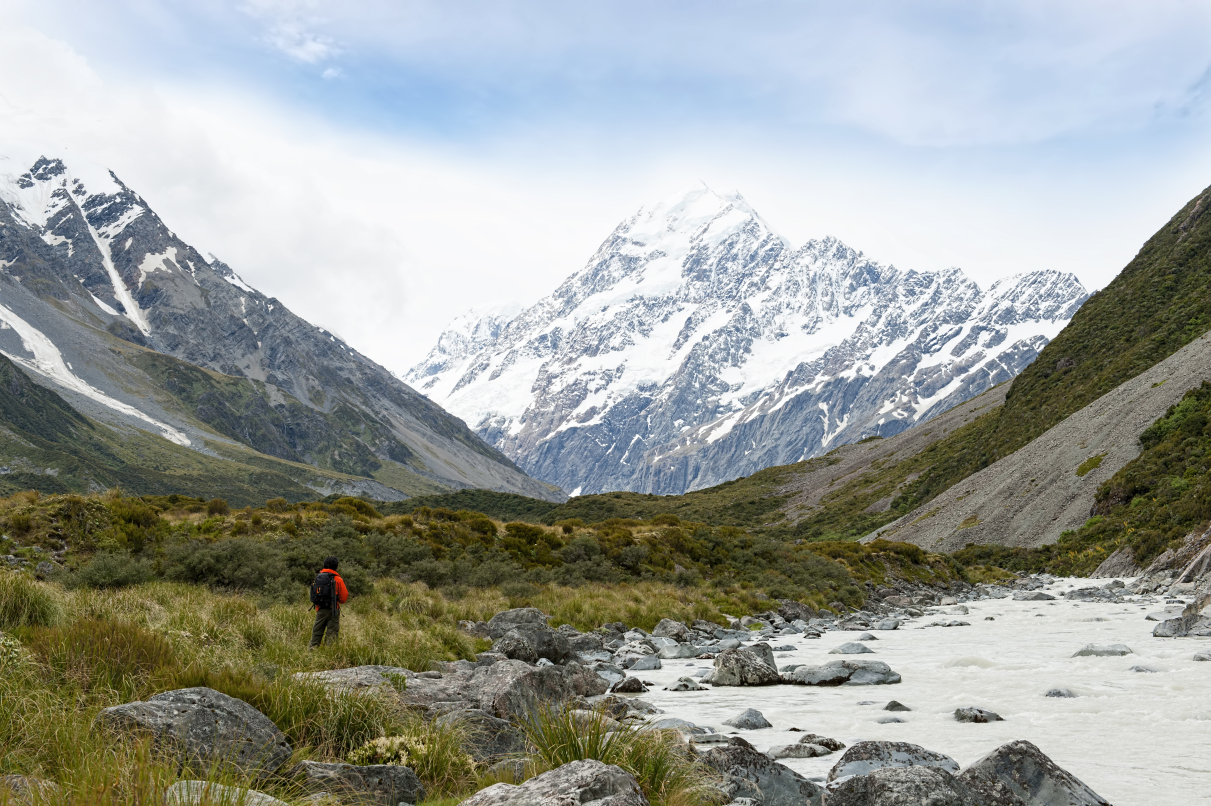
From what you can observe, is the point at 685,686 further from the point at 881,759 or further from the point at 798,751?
the point at 881,759

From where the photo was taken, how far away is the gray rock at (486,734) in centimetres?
846

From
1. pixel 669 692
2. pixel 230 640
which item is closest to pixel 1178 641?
pixel 669 692

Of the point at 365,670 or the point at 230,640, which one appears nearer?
the point at 365,670

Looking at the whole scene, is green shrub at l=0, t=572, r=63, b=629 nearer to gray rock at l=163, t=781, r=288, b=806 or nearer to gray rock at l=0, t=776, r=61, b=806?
gray rock at l=0, t=776, r=61, b=806

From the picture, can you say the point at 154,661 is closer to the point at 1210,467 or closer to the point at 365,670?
the point at 365,670

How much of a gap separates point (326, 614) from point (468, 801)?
9.85 m

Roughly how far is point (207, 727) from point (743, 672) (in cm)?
1278

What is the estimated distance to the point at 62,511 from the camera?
2734 centimetres

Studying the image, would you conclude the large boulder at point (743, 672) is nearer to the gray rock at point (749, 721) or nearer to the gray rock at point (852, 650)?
the gray rock at point (749, 721)

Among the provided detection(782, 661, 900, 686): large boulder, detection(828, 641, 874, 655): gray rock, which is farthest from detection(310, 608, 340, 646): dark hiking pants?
detection(828, 641, 874, 655): gray rock

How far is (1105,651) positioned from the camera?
59.7 feet

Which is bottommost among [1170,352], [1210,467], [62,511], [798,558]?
[798,558]

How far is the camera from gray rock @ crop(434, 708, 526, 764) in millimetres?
8461

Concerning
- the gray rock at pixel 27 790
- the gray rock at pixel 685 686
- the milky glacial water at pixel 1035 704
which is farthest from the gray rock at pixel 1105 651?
the gray rock at pixel 27 790
